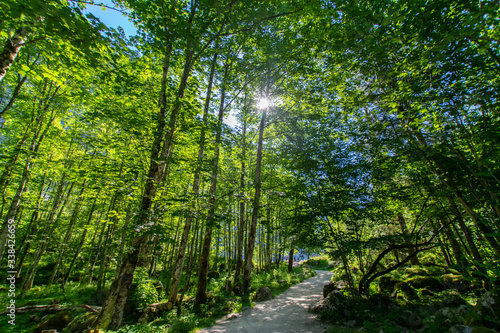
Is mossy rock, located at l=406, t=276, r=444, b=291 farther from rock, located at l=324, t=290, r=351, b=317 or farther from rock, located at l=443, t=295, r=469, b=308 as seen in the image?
rock, located at l=324, t=290, r=351, b=317

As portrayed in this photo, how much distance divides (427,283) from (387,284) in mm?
1390

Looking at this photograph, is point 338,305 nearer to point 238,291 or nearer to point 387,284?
point 387,284

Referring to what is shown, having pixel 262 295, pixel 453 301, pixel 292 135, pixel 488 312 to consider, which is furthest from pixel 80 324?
pixel 453 301

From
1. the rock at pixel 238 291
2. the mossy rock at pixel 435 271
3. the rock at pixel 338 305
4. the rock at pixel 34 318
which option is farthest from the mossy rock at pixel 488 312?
the rock at pixel 34 318

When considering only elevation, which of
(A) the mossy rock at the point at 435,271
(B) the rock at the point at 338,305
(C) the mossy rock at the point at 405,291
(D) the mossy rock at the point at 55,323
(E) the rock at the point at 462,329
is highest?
(A) the mossy rock at the point at 435,271

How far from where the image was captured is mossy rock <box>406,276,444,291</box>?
7.04m

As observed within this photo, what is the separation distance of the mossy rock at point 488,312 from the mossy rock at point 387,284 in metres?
4.57

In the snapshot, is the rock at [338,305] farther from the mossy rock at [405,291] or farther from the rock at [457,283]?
the rock at [457,283]

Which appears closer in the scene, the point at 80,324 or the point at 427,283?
the point at 80,324

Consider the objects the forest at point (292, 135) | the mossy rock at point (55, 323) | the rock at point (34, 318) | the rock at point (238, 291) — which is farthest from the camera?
the rock at point (238, 291)

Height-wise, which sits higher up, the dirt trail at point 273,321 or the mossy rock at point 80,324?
the dirt trail at point 273,321

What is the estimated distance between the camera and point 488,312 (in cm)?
357

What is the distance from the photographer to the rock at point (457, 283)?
6.72 m

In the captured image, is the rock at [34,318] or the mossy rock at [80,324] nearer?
the mossy rock at [80,324]
